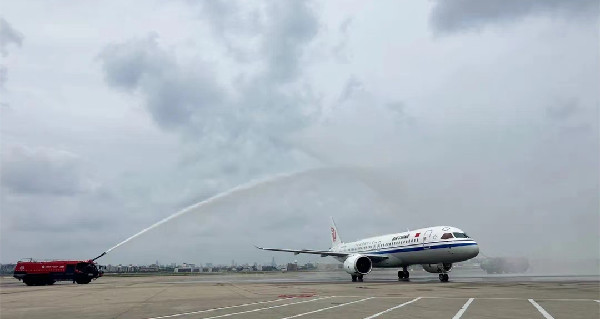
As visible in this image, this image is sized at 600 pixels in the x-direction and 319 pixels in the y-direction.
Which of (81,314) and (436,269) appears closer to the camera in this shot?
(81,314)

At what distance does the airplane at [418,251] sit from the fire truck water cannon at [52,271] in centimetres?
2854

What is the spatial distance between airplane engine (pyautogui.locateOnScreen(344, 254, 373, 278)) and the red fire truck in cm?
2942

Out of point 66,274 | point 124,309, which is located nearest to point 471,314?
point 124,309

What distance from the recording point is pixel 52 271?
50.3m

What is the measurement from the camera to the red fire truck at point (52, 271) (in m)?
50.2

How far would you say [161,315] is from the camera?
15.7 meters

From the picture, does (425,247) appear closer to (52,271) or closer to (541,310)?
(541,310)

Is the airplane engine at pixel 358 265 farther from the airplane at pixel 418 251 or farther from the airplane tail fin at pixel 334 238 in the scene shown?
the airplane tail fin at pixel 334 238

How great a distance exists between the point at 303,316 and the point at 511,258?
77.7 m

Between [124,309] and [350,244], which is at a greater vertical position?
[350,244]

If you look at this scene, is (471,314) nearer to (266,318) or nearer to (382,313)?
(382,313)

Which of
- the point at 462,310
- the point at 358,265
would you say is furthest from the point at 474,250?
the point at 462,310

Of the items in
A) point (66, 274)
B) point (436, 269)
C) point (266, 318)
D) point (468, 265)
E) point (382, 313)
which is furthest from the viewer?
point (468, 265)

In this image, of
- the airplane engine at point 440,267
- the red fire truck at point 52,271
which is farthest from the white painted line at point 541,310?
the red fire truck at point 52,271
